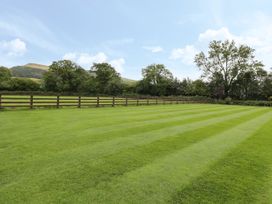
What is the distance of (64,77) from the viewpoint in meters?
74.3

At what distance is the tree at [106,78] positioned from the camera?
70500 millimetres

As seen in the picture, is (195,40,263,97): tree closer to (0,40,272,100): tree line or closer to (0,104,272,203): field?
(0,40,272,100): tree line

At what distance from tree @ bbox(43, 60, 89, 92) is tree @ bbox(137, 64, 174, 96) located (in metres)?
19.4

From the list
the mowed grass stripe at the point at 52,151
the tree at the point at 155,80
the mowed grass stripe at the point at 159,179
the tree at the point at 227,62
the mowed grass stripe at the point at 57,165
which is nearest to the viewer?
the mowed grass stripe at the point at 159,179

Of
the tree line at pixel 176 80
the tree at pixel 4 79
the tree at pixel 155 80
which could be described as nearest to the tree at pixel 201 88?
the tree line at pixel 176 80

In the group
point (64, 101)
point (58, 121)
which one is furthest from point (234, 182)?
point (64, 101)

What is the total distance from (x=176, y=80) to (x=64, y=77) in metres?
35.9

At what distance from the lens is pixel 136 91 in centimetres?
7456

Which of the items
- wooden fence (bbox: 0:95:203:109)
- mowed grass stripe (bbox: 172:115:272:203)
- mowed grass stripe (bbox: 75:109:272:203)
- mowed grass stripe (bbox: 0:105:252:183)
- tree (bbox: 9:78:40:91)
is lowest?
mowed grass stripe (bbox: 172:115:272:203)

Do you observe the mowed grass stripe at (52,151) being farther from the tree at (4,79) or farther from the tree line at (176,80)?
the tree at (4,79)

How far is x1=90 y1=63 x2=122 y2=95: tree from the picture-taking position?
70.5 meters

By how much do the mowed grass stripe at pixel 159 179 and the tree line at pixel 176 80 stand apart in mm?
57761

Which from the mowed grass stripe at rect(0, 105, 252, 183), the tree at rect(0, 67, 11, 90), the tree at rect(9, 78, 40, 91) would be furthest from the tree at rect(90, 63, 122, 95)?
the mowed grass stripe at rect(0, 105, 252, 183)

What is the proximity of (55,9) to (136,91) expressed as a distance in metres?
54.6
